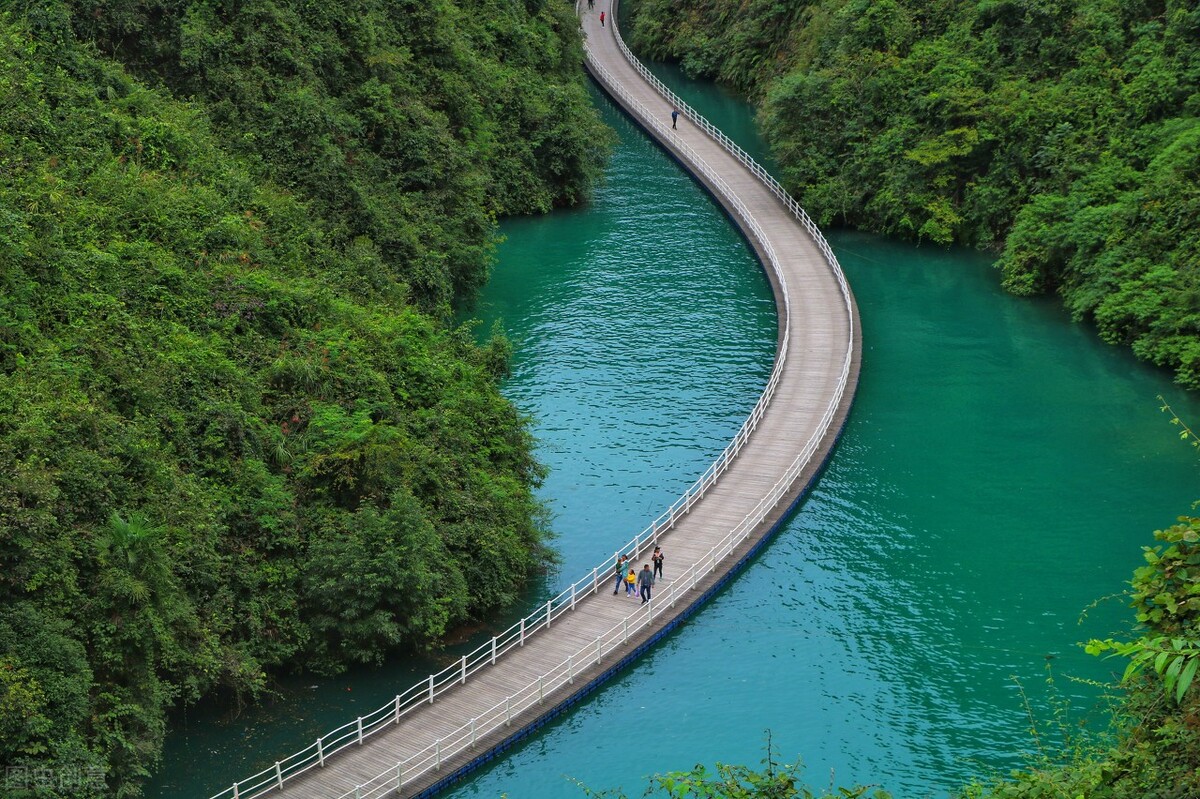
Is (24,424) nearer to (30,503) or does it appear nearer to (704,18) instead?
(30,503)

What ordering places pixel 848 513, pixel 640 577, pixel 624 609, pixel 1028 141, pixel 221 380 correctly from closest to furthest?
pixel 221 380, pixel 640 577, pixel 624 609, pixel 848 513, pixel 1028 141

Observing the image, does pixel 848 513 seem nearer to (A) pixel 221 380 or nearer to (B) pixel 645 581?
(B) pixel 645 581

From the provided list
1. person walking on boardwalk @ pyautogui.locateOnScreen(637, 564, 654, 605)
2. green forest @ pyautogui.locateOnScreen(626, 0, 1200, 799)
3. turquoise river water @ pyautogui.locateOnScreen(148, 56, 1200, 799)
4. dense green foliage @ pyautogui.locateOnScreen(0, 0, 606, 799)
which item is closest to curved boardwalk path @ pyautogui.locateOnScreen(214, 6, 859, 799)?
person walking on boardwalk @ pyautogui.locateOnScreen(637, 564, 654, 605)

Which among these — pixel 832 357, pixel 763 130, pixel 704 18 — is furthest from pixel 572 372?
pixel 704 18

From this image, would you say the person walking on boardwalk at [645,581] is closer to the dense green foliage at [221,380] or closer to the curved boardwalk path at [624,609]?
the curved boardwalk path at [624,609]

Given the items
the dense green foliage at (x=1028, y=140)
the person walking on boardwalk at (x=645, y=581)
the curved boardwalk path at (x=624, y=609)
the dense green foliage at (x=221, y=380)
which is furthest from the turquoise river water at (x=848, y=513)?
the dense green foliage at (x=221, y=380)

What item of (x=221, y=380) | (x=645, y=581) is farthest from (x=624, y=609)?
(x=221, y=380)
